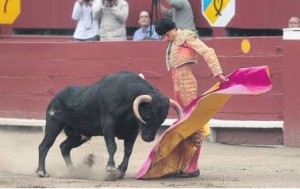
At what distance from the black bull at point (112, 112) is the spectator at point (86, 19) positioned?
3564mm

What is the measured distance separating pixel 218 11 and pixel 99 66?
153 cm

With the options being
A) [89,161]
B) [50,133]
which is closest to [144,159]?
[89,161]

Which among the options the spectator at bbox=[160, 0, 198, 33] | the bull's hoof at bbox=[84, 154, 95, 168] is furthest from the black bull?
the spectator at bbox=[160, 0, 198, 33]

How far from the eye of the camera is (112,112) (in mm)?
7707

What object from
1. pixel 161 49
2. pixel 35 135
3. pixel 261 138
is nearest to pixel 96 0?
pixel 161 49

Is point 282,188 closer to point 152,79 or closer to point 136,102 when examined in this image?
point 136,102

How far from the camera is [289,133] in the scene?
414 inches

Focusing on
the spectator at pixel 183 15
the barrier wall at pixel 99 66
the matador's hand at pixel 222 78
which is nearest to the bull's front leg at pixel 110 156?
the matador's hand at pixel 222 78

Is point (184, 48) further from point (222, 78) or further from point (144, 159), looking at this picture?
point (144, 159)

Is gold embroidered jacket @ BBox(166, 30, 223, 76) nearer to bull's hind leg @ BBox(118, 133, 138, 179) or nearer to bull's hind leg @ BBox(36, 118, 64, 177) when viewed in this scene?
bull's hind leg @ BBox(118, 133, 138, 179)

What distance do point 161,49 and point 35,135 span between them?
1896 mm

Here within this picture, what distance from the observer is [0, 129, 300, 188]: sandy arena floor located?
7.71 m

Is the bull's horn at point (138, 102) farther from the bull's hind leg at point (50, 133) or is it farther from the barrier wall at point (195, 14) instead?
the barrier wall at point (195, 14)

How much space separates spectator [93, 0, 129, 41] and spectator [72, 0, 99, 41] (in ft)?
0.62
